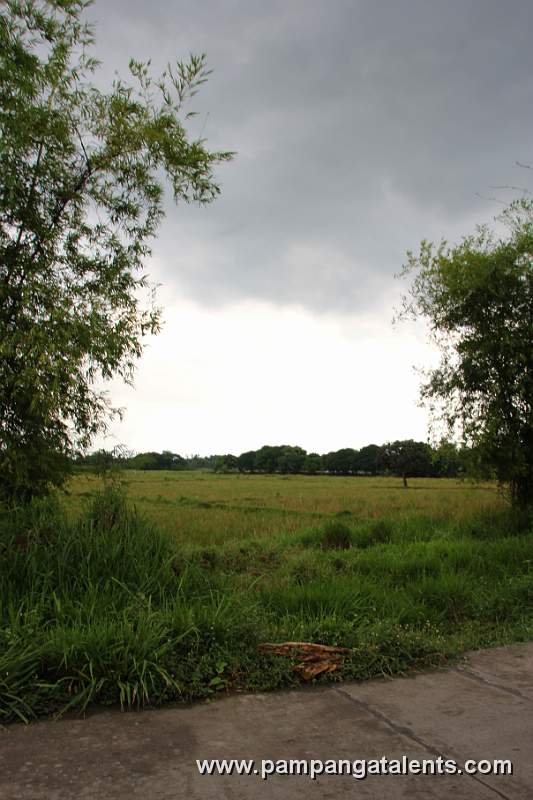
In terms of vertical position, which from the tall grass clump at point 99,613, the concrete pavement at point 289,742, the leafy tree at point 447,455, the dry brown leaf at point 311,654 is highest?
the leafy tree at point 447,455

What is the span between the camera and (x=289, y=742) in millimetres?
2732

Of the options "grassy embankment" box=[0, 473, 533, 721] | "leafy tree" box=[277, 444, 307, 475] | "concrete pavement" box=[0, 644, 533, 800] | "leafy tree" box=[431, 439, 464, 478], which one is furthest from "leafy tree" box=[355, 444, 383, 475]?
"concrete pavement" box=[0, 644, 533, 800]

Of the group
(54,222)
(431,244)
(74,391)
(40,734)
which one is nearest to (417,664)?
(40,734)

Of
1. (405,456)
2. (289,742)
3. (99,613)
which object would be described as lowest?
(289,742)

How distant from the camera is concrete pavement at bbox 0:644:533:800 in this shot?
7.66 feet

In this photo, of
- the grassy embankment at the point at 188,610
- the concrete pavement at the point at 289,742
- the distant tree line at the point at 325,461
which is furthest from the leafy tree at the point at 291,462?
the concrete pavement at the point at 289,742

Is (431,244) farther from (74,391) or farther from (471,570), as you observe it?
(74,391)

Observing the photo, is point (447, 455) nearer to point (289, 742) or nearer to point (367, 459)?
point (289, 742)

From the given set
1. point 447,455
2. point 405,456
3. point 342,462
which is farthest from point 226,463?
point 447,455

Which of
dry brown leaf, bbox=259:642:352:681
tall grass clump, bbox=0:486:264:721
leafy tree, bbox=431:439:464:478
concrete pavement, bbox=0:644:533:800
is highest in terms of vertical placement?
leafy tree, bbox=431:439:464:478

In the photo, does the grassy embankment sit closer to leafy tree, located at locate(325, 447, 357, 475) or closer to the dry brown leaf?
the dry brown leaf

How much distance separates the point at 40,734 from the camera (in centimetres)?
283

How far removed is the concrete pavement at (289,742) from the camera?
2.34 meters

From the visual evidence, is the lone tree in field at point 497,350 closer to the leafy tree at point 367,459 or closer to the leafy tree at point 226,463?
the leafy tree at point 226,463
